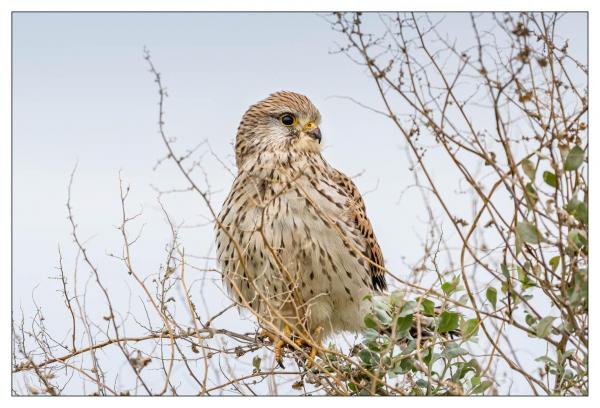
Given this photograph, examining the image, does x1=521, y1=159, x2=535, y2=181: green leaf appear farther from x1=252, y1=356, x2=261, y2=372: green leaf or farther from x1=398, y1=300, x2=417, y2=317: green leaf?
x1=252, y1=356, x2=261, y2=372: green leaf

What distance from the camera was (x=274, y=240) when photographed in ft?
10.8

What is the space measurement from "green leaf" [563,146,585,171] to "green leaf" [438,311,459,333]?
2.03 feet

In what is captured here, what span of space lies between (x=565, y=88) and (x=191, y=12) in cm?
138

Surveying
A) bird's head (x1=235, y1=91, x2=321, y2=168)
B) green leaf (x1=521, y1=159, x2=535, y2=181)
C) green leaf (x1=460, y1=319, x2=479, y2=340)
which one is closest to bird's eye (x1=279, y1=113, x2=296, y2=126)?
bird's head (x1=235, y1=91, x2=321, y2=168)

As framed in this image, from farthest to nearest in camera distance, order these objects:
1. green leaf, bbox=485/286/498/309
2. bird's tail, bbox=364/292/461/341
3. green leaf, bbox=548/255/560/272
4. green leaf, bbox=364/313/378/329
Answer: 1. green leaf, bbox=364/313/378/329
2. bird's tail, bbox=364/292/461/341
3. green leaf, bbox=485/286/498/309
4. green leaf, bbox=548/255/560/272

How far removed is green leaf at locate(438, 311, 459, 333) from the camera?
2.54 metres

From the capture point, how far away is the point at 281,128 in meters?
3.71

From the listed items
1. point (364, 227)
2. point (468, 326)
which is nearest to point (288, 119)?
point (364, 227)

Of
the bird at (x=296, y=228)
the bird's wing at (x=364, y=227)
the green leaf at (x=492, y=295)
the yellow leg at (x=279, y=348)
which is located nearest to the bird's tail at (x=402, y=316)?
the green leaf at (x=492, y=295)

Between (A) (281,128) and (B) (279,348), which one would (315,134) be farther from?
(B) (279,348)

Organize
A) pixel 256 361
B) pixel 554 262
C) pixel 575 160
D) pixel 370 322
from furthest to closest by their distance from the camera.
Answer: pixel 256 361 < pixel 370 322 < pixel 554 262 < pixel 575 160

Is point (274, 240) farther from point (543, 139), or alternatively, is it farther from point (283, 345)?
point (543, 139)

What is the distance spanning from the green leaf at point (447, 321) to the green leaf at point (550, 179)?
1.76ft

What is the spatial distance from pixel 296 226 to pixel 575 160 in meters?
1.37
